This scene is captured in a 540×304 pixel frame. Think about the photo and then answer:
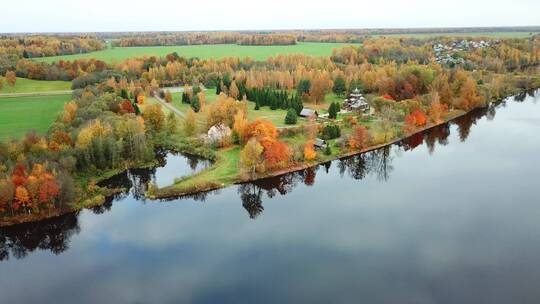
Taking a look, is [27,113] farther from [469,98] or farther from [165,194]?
[469,98]

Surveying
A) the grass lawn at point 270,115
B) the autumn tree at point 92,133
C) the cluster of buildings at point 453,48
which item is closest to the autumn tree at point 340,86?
the grass lawn at point 270,115

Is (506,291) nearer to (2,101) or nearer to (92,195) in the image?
(92,195)

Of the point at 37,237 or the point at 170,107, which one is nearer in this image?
the point at 37,237

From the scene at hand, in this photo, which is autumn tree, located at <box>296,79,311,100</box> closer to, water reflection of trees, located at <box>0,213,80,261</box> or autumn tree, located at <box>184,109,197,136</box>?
autumn tree, located at <box>184,109,197,136</box>

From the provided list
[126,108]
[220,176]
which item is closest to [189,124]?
[126,108]

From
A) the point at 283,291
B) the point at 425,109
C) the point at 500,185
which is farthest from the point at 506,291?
the point at 425,109

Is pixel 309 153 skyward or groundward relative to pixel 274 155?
groundward

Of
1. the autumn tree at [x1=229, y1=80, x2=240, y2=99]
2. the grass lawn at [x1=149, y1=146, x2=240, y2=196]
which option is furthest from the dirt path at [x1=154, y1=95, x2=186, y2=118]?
the grass lawn at [x1=149, y1=146, x2=240, y2=196]
